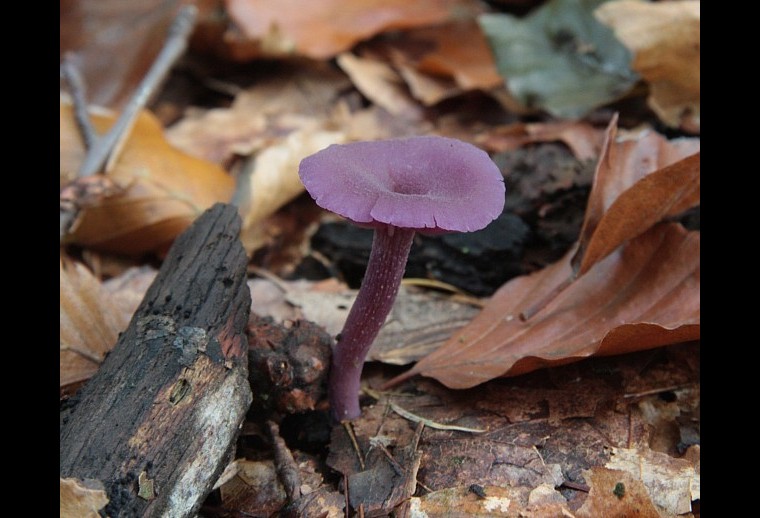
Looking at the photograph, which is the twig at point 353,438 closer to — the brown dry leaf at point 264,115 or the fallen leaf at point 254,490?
the fallen leaf at point 254,490

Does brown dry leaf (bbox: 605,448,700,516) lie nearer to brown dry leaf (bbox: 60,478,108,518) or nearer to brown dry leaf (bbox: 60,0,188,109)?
brown dry leaf (bbox: 60,478,108,518)

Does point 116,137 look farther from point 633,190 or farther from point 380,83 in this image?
point 633,190

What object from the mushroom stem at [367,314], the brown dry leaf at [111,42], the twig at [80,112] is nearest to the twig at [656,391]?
the mushroom stem at [367,314]

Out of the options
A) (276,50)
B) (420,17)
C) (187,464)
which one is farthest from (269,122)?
(187,464)

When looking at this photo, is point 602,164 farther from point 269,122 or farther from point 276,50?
point 276,50

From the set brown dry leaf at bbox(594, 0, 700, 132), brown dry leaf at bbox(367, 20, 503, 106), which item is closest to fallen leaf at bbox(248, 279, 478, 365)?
brown dry leaf at bbox(594, 0, 700, 132)

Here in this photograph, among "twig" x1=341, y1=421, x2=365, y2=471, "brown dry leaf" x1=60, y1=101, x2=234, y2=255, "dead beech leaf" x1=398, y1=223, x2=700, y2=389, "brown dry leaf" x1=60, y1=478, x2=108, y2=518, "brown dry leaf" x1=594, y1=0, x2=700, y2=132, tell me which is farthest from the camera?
"brown dry leaf" x1=594, y1=0, x2=700, y2=132

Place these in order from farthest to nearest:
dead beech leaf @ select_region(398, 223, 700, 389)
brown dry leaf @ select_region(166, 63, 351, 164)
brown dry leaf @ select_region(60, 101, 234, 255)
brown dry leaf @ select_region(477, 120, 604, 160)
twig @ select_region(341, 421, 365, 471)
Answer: brown dry leaf @ select_region(166, 63, 351, 164), brown dry leaf @ select_region(477, 120, 604, 160), brown dry leaf @ select_region(60, 101, 234, 255), dead beech leaf @ select_region(398, 223, 700, 389), twig @ select_region(341, 421, 365, 471)
